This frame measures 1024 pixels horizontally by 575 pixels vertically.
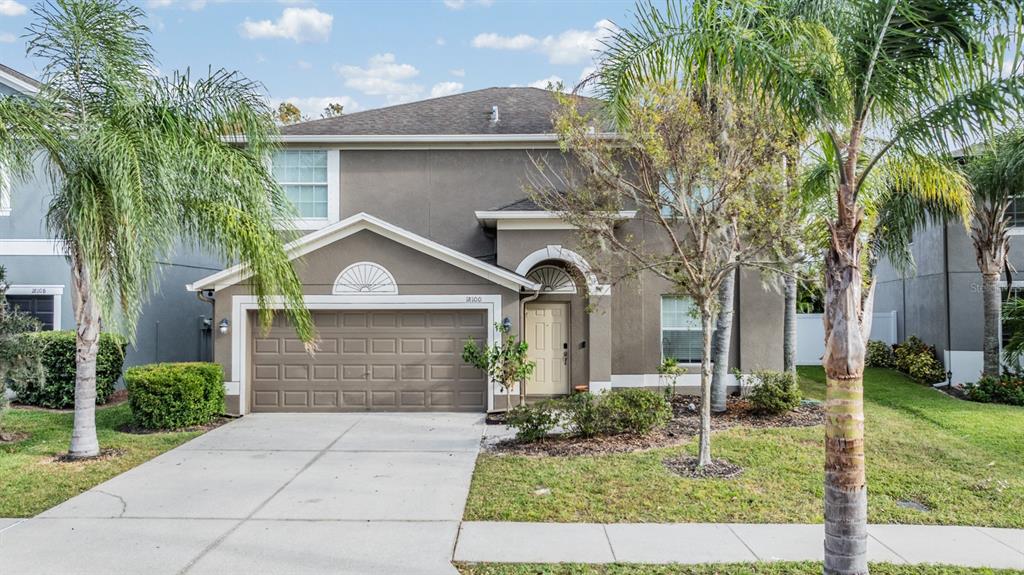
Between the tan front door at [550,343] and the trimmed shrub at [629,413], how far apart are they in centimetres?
392

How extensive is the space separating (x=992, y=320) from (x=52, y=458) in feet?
58.6

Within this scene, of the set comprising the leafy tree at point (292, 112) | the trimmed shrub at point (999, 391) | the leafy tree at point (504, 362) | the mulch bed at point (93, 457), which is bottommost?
the mulch bed at point (93, 457)

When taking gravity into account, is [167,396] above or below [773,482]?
above

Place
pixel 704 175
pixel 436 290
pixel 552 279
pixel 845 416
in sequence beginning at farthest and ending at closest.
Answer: pixel 552 279 → pixel 436 290 → pixel 704 175 → pixel 845 416

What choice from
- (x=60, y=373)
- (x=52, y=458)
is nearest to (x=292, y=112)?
(x=60, y=373)

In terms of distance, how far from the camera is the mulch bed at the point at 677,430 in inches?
365

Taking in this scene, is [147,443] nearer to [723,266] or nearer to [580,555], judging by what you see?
[580,555]

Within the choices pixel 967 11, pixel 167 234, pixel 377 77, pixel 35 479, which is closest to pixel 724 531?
pixel 967 11

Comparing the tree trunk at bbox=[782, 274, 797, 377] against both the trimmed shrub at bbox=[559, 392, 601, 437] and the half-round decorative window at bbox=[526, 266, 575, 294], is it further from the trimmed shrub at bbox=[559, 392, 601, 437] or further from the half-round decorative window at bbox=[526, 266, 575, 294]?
the trimmed shrub at bbox=[559, 392, 601, 437]

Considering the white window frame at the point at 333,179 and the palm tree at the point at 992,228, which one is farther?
the white window frame at the point at 333,179

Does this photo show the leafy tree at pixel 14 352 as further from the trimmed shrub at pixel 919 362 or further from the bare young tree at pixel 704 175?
the trimmed shrub at pixel 919 362

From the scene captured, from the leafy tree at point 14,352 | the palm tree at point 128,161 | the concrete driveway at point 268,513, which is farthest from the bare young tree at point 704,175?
the leafy tree at point 14,352

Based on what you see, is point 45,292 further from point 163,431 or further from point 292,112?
point 292,112

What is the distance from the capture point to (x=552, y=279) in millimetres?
13719
